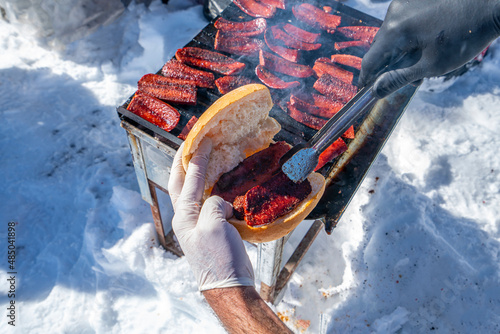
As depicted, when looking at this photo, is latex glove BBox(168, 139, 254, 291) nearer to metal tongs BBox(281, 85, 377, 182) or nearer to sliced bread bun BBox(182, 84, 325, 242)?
sliced bread bun BBox(182, 84, 325, 242)

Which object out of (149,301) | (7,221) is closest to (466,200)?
(149,301)

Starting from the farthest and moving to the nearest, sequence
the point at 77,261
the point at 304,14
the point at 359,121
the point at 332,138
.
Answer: the point at 77,261 < the point at 304,14 < the point at 359,121 < the point at 332,138

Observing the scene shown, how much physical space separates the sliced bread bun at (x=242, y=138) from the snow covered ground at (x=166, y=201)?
1518 mm

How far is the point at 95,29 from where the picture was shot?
5832mm

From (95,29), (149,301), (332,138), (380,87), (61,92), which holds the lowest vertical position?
(149,301)

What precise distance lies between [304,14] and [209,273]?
275 cm

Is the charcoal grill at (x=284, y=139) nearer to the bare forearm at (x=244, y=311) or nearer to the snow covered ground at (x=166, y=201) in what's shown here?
the bare forearm at (x=244, y=311)

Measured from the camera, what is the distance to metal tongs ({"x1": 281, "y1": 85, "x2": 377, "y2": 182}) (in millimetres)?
2258

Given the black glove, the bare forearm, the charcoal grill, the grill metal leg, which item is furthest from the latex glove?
the black glove

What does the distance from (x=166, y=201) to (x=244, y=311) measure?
1.98 meters

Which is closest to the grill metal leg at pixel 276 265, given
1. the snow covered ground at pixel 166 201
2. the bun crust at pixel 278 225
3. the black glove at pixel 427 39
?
the snow covered ground at pixel 166 201

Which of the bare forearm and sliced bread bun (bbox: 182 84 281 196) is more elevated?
sliced bread bun (bbox: 182 84 281 196)

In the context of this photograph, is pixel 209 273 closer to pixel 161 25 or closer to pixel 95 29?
pixel 161 25

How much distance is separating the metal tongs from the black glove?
15cm
